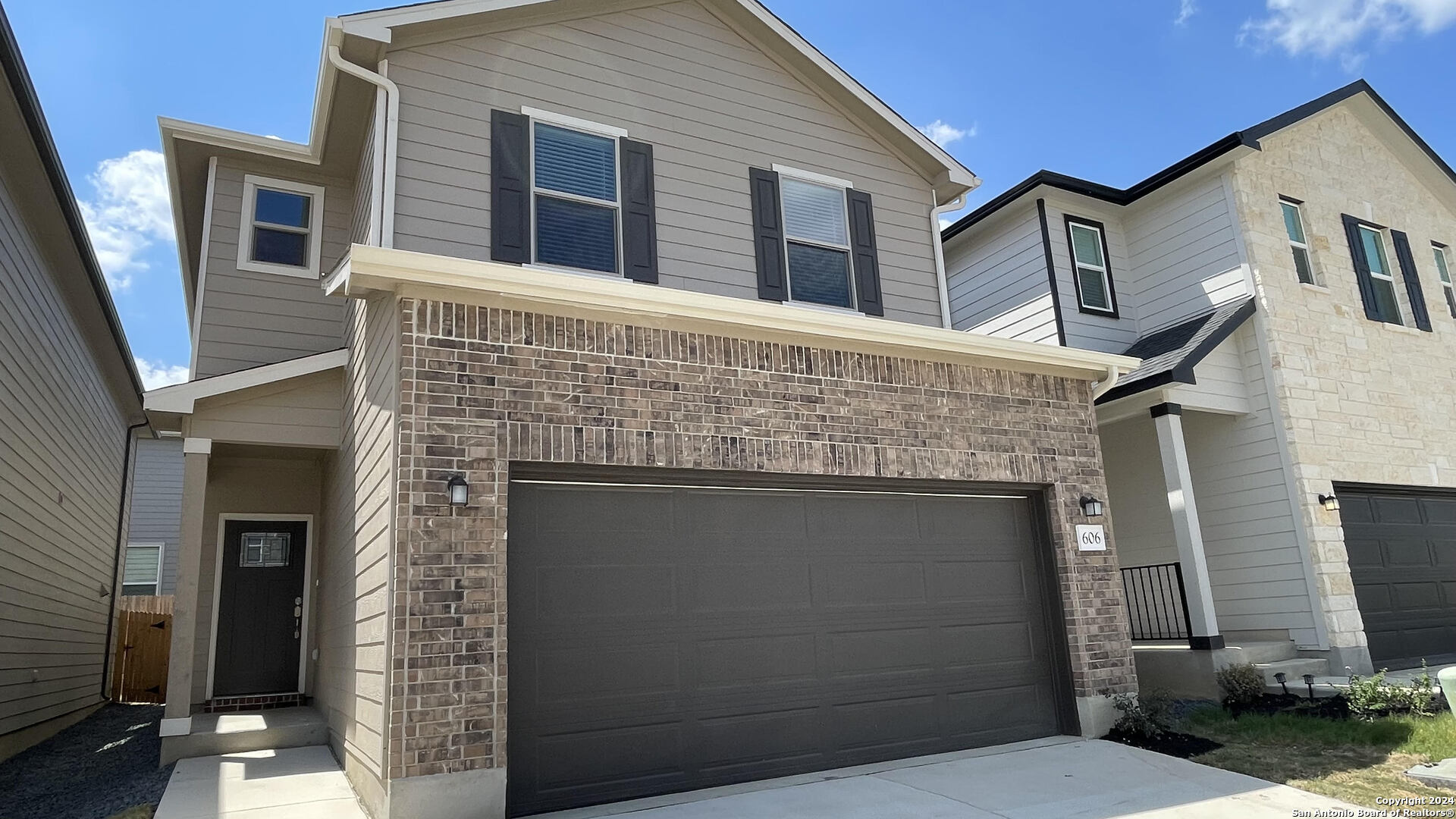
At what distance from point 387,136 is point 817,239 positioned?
406cm

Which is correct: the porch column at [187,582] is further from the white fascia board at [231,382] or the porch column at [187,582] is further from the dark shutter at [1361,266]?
the dark shutter at [1361,266]

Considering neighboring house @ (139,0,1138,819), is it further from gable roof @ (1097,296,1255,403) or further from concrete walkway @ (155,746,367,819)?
gable roof @ (1097,296,1255,403)

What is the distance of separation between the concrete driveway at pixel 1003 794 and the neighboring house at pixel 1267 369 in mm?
3166

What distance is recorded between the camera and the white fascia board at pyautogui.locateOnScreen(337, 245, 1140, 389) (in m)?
5.56

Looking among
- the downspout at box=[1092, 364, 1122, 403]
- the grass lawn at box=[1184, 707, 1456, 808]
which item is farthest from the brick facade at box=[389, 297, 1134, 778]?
the grass lawn at box=[1184, 707, 1456, 808]

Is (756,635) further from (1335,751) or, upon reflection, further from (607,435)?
(1335,751)

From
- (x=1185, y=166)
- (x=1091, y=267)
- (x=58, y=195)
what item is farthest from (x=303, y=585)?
(x=1185, y=166)

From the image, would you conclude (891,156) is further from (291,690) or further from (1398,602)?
(291,690)

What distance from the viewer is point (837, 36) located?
9.99m

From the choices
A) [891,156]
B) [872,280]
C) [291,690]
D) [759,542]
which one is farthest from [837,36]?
[291,690]

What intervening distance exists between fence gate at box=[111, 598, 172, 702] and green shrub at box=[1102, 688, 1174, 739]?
1264 centimetres

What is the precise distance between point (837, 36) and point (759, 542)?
243 inches

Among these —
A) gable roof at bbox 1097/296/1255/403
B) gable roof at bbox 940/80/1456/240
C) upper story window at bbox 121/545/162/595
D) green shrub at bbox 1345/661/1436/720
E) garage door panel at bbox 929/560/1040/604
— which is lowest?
green shrub at bbox 1345/661/1436/720

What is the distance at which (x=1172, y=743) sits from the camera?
7.17m
